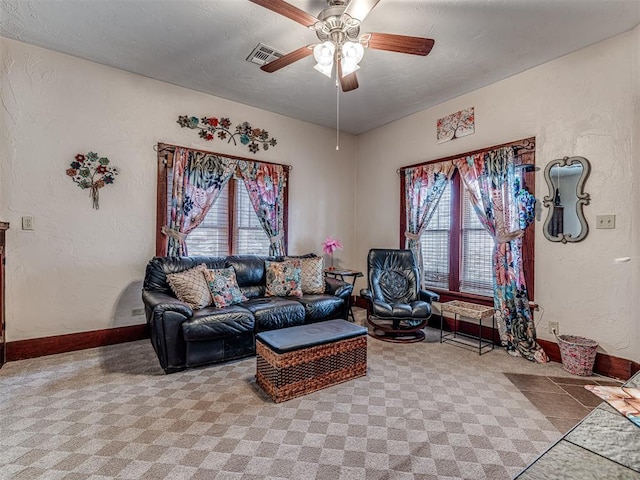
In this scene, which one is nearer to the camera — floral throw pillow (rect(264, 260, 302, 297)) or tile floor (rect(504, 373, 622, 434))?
tile floor (rect(504, 373, 622, 434))

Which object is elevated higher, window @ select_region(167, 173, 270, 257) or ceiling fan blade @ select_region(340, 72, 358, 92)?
ceiling fan blade @ select_region(340, 72, 358, 92)

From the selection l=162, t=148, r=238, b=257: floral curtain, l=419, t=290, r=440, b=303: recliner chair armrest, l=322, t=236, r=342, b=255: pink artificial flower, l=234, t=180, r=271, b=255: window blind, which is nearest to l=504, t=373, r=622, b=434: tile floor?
l=419, t=290, r=440, b=303: recliner chair armrest

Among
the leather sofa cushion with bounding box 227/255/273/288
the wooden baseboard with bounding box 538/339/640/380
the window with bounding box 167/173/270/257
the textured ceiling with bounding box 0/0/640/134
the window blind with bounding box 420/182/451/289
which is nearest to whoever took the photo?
the textured ceiling with bounding box 0/0/640/134

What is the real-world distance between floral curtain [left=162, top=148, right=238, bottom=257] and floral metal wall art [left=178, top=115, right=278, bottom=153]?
1.08 ft

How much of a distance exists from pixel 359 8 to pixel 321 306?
284cm

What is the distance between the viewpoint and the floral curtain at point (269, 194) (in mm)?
4520

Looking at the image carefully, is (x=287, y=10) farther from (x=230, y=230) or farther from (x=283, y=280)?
(x=230, y=230)

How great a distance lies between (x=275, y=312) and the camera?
10.9 ft

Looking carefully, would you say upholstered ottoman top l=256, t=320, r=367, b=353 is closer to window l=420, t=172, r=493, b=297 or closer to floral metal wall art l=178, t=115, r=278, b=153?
window l=420, t=172, r=493, b=297

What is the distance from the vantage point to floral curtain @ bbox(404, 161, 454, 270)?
14.2ft

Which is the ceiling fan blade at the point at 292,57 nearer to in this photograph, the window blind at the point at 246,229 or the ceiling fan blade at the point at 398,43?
the ceiling fan blade at the point at 398,43

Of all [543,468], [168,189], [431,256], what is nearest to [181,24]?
[168,189]

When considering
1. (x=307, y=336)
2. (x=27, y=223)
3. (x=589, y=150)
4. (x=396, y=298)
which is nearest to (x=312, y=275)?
(x=396, y=298)

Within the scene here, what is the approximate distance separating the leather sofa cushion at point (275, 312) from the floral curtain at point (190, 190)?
128cm
